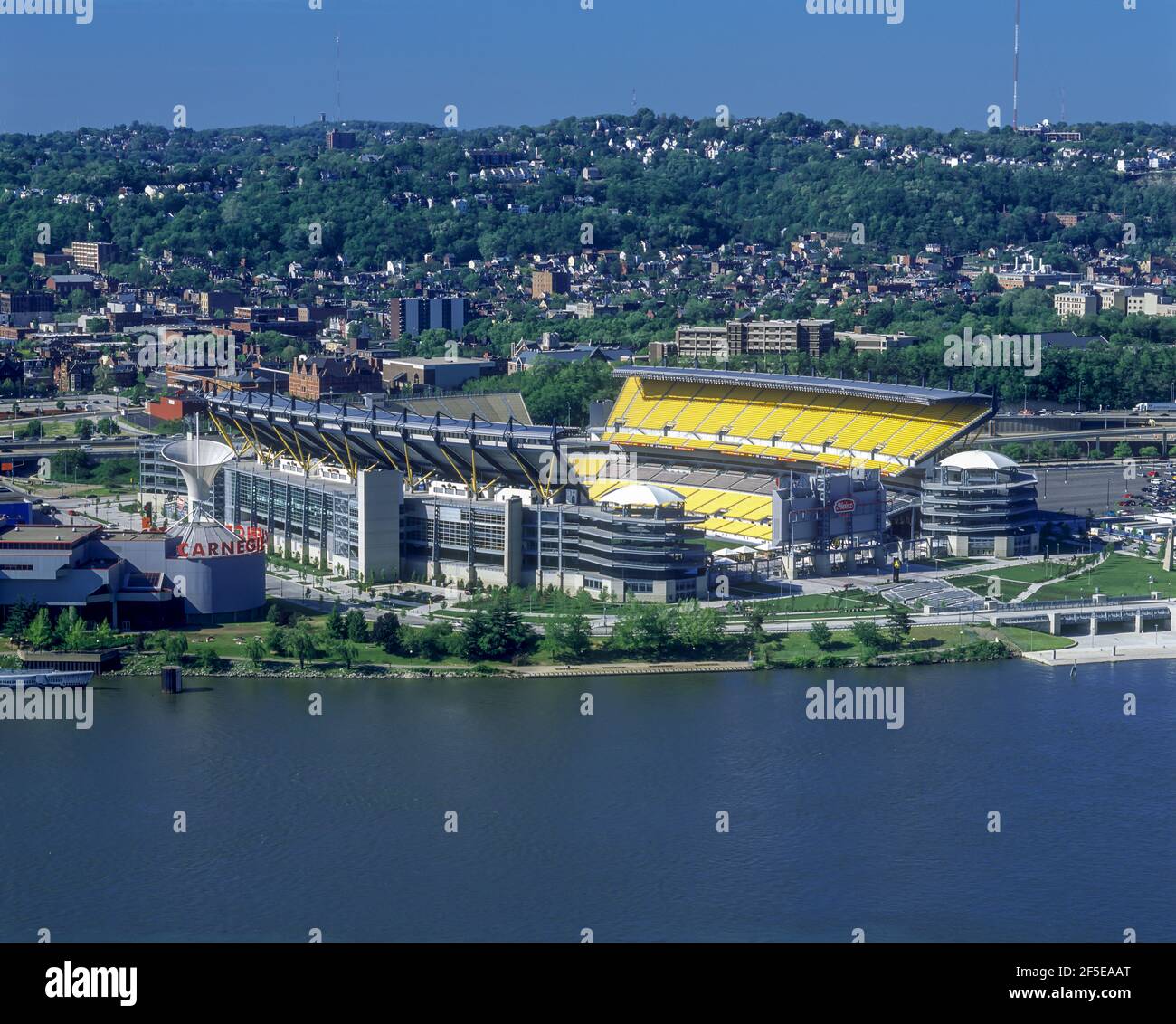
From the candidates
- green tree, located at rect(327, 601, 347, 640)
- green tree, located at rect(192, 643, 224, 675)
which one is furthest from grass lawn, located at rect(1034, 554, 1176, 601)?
green tree, located at rect(192, 643, 224, 675)

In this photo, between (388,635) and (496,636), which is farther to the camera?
(388,635)

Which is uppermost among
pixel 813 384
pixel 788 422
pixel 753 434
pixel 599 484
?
pixel 813 384

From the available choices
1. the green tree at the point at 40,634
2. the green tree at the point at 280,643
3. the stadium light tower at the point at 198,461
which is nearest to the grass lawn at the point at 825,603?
the green tree at the point at 280,643

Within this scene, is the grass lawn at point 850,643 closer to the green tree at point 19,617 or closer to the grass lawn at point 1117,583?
the grass lawn at point 1117,583

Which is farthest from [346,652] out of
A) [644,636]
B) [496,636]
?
[644,636]

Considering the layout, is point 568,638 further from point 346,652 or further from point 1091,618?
point 1091,618

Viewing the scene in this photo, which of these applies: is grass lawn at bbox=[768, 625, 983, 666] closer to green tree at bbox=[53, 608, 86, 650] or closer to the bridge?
the bridge
